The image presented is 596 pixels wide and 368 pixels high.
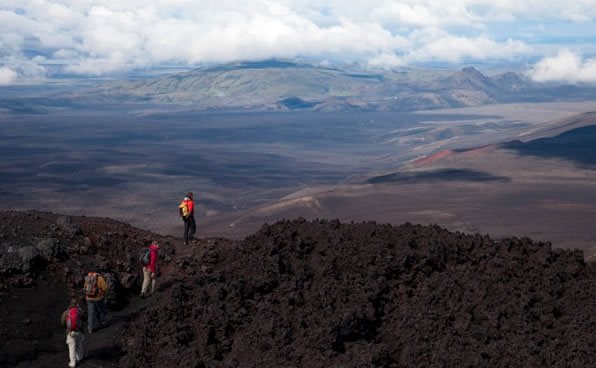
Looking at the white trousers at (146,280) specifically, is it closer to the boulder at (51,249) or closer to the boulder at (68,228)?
the boulder at (51,249)

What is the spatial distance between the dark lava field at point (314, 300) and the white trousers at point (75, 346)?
0.95 feet

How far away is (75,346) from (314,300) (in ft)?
14.7

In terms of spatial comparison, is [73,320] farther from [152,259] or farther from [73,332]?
[152,259]

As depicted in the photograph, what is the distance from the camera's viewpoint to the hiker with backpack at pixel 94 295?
13.1m

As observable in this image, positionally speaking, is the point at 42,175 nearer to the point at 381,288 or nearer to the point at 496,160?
the point at 496,160

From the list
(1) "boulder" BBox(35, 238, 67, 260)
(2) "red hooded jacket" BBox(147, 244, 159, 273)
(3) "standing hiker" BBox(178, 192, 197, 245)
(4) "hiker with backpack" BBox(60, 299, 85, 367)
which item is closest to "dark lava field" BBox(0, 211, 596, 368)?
(1) "boulder" BBox(35, 238, 67, 260)

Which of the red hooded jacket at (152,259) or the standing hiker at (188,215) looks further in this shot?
the standing hiker at (188,215)

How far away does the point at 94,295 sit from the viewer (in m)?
13.2

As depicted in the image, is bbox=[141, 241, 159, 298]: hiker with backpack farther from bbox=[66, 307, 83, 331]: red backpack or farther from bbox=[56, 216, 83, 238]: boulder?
bbox=[66, 307, 83, 331]: red backpack

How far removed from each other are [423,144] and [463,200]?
341 ft

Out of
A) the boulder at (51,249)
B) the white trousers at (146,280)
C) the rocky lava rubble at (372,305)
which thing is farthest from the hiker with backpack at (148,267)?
the boulder at (51,249)

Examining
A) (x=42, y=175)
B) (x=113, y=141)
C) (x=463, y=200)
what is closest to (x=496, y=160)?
(x=463, y=200)

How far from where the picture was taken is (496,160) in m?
106

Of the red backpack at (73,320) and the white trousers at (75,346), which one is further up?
the red backpack at (73,320)
